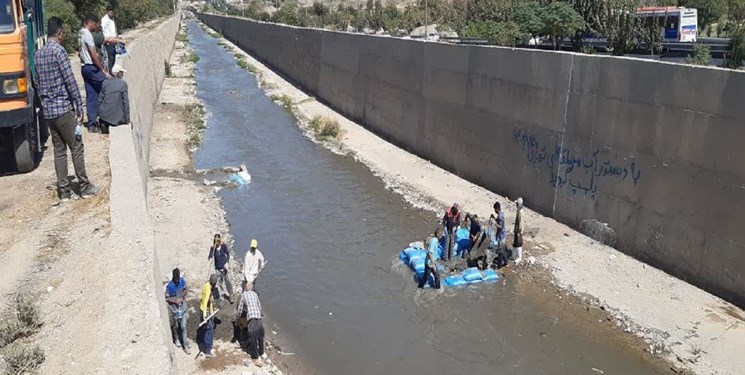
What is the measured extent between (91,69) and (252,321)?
637 centimetres

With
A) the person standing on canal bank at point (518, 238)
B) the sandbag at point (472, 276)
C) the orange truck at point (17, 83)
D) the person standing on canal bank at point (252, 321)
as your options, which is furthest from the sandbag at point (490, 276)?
the orange truck at point (17, 83)

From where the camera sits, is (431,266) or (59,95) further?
(431,266)

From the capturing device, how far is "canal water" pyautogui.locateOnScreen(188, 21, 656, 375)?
11180 millimetres

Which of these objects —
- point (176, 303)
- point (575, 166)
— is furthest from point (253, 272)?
point (575, 166)

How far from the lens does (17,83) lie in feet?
33.2

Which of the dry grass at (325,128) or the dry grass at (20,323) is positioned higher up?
the dry grass at (20,323)

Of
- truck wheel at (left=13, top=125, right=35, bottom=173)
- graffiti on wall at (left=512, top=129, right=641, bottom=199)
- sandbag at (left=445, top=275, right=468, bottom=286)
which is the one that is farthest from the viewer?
graffiti on wall at (left=512, top=129, right=641, bottom=199)

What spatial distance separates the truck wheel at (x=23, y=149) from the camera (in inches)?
433

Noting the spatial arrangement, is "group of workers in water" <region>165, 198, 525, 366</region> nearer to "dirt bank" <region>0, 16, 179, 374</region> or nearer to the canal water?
the canal water

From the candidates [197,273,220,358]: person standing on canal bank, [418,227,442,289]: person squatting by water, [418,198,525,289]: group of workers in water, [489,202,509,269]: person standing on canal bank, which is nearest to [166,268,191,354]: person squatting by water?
[197,273,220,358]: person standing on canal bank

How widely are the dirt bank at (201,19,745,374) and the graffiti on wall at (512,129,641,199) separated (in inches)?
44.5

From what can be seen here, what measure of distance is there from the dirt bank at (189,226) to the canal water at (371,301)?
0.59m

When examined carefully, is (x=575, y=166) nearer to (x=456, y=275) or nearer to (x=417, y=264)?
(x=456, y=275)

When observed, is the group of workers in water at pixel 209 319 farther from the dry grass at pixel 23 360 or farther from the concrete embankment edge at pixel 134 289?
the dry grass at pixel 23 360
